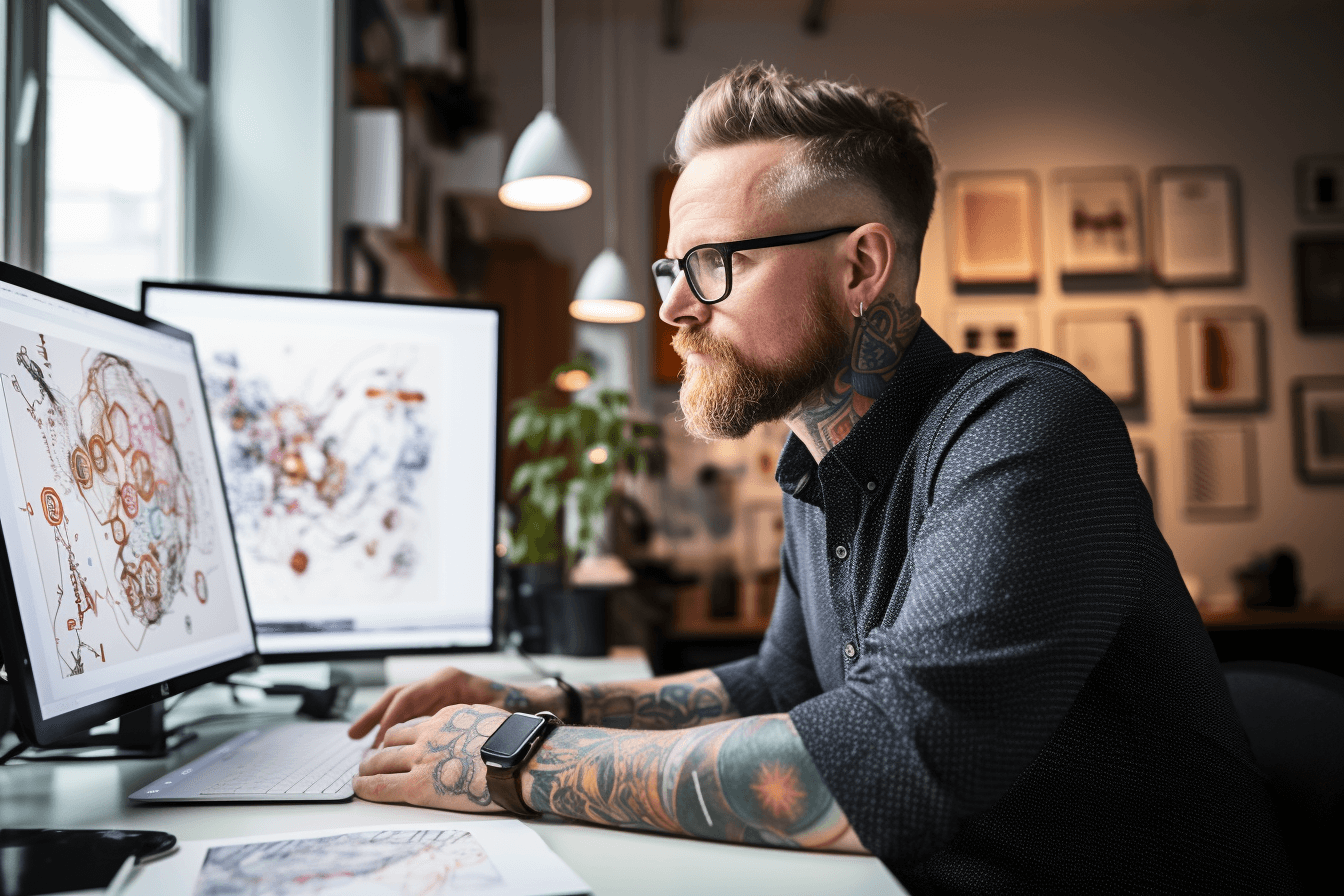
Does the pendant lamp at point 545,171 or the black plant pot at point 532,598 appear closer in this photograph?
the black plant pot at point 532,598

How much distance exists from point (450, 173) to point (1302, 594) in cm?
391

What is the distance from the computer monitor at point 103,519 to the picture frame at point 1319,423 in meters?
4.35

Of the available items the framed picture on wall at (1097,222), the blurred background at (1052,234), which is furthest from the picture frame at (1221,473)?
the framed picture on wall at (1097,222)

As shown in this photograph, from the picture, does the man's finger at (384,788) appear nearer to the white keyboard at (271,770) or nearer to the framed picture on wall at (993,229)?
the white keyboard at (271,770)

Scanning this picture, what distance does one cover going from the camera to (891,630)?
665 mm

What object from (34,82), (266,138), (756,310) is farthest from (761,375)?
(266,138)

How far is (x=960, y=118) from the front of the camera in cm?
408

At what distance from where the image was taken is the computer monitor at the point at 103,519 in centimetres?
70

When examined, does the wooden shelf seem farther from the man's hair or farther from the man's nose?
the man's nose

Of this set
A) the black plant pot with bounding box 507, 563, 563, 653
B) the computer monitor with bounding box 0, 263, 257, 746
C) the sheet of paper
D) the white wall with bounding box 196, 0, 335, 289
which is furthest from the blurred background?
the sheet of paper

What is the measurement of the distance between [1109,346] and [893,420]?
3527mm

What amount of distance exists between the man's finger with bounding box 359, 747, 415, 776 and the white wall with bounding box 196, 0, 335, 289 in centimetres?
161

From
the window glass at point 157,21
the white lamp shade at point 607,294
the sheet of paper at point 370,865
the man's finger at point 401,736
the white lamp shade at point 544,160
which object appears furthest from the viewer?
the white lamp shade at point 607,294

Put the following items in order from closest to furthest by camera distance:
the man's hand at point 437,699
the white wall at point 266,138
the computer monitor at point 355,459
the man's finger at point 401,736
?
the man's finger at point 401,736 → the man's hand at point 437,699 → the computer monitor at point 355,459 → the white wall at point 266,138
